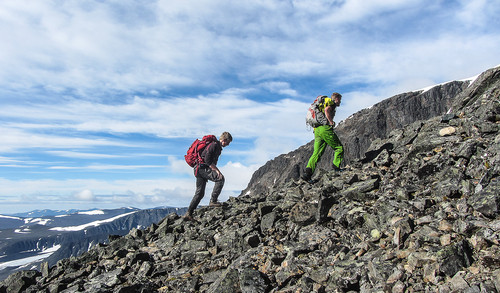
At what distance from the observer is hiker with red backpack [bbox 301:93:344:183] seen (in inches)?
528

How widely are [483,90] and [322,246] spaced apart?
11489 millimetres

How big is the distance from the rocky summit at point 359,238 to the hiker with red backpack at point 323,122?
1.14m

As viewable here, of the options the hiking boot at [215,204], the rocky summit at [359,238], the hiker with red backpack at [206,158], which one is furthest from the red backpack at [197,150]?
the rocky summit at [359,238]

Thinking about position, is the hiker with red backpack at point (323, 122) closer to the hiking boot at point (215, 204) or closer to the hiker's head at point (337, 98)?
the hiker's head at point (337, 98)

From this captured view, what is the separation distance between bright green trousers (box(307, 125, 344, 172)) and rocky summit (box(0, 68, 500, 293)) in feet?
2.86

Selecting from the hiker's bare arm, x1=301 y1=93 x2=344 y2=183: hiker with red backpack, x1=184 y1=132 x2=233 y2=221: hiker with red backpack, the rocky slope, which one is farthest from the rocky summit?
the rocky slope

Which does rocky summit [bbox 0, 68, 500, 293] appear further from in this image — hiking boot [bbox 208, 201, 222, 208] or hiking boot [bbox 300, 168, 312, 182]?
hiking boot [bbox 300, 168, 312, 182]

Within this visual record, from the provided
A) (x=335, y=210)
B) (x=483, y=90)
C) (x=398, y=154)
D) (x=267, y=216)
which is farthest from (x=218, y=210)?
(x=483, y=90)

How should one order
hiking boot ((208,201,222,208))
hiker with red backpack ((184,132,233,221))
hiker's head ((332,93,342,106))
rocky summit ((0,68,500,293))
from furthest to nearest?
hiking boot ((208,201,222,208)) < hiker's head ((332,93,342,106)) < hiker with red backpack ((184,132,233,221)) < rocky summit ((0,68,500,293))

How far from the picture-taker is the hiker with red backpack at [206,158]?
13.1m

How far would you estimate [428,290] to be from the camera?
4.98 meters

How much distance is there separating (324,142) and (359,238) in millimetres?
6790

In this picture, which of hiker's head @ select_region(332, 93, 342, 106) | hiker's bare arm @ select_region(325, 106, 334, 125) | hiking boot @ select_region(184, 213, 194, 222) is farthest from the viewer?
hiking boot @ select_region(184, 213, 194, 222)

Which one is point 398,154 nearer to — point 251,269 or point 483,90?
point 483,90
